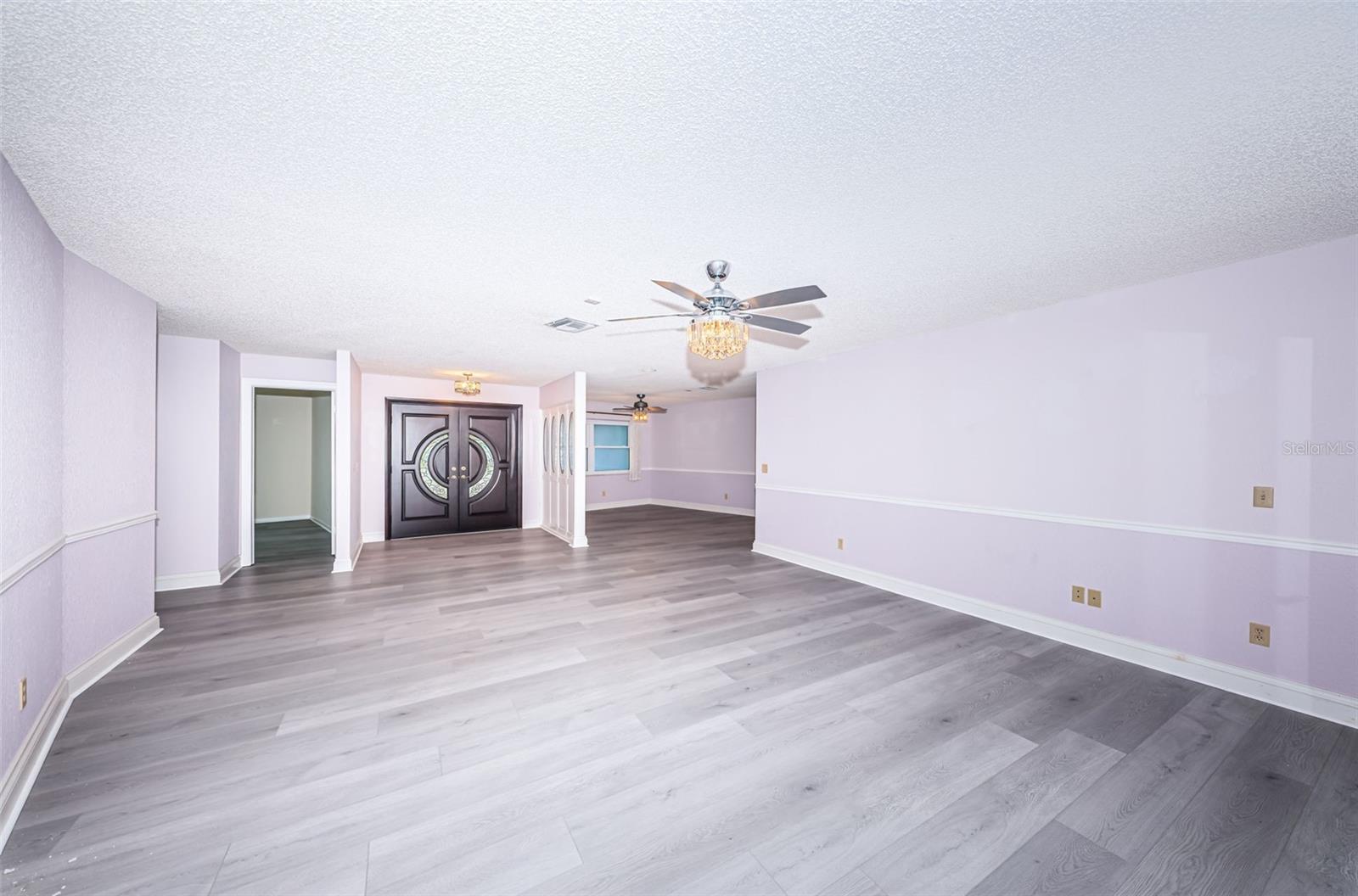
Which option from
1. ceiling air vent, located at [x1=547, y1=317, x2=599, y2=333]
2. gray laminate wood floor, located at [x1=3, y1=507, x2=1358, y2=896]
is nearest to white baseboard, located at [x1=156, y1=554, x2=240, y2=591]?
gray laminate wood floor, located at [x1=3, y1=507, x2=1358, y2=896]

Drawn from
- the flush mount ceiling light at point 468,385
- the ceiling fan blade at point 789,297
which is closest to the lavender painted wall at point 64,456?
the ceiling fan blade at point 789,297

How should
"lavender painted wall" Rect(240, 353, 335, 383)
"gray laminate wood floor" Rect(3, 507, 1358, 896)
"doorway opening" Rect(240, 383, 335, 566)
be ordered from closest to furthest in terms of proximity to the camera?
1. "gray laminate wood floor" Rect(3, 507, 1358, 896)
2. "lavender painted wall" Rect(240, 353, 335, 383)
3. "doorway opening" Rect(240, 383, 335, 566)

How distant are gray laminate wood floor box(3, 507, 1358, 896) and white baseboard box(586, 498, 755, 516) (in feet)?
20.1

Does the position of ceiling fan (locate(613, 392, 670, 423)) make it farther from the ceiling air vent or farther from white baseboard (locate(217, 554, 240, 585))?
white baseboard (locate(217, 554, 240, 585))

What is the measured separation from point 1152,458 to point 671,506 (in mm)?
8655

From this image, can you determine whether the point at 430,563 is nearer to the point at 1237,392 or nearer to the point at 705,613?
the point at 705,613

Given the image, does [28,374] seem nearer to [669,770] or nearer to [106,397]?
[106,397]

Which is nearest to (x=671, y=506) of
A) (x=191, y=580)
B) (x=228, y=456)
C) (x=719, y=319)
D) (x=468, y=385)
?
(x=468, y=385)

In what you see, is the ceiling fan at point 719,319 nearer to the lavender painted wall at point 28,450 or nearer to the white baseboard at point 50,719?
the lavender painted wall at point 28,450

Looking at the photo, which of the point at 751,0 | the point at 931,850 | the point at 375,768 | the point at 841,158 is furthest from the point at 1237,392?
the point at 375,768

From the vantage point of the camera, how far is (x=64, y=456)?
102 inches

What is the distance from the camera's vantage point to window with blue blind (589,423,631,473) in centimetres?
1074

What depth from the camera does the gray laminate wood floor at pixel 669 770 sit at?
159 cm

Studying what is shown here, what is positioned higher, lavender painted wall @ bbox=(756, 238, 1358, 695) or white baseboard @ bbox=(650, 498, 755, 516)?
lavender painted wall @ bbox=(756, 238, 1358, 695)
